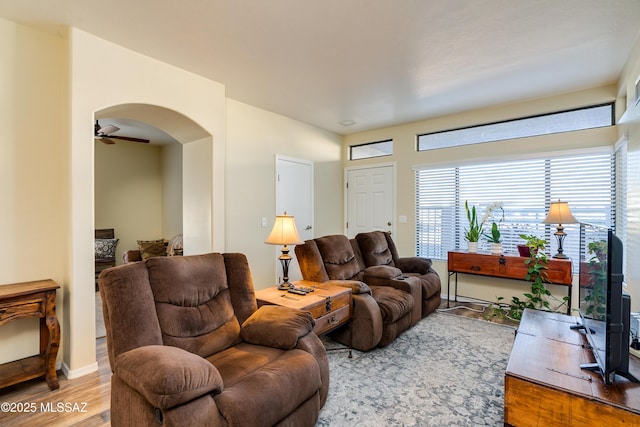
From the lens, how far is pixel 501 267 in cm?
395

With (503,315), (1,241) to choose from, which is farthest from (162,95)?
(503,315)

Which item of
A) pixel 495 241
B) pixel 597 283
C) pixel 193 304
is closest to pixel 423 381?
pixel 597 283

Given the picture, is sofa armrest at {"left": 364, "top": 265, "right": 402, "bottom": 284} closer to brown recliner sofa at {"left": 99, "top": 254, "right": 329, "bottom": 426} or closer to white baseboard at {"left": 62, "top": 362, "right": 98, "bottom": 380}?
brown recliner sofa at {"left": 99, "top": 254, "right": 329, "bottom": 426}

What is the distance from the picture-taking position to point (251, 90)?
3.76 m

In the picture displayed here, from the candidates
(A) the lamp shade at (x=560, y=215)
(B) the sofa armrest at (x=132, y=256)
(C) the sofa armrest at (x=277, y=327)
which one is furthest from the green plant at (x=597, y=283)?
(B) the sofa armrest at (x=132, y=256)

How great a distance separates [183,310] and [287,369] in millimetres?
735

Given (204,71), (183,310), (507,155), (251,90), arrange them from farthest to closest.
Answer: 1. (507,155)
2. (251,90)
3. (204,71)
4. (183,310)

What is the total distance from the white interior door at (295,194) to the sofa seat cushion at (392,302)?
1813mm

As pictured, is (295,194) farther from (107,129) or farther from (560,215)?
(560,215)

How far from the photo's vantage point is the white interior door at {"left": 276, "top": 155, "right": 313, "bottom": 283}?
4.70m

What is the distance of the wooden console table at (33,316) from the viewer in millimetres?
2160

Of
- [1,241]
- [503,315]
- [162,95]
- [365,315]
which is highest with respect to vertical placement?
[162,95]

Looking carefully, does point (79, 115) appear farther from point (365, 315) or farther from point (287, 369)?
point (365, 315)

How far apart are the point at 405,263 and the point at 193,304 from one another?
299cm
